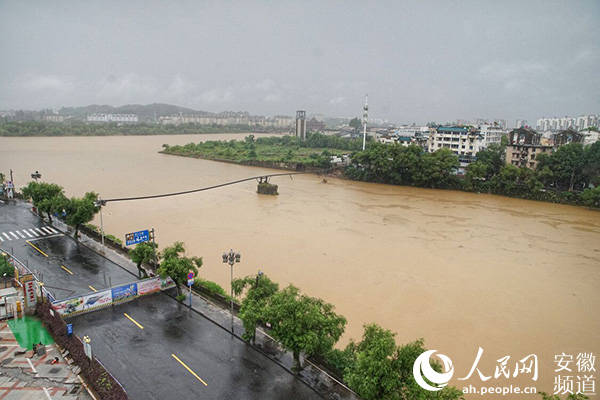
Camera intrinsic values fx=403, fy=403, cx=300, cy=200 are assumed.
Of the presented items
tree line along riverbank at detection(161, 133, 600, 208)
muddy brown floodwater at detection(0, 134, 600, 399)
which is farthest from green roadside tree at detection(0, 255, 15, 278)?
tree line along riverbank at detection(161, 133, 600, 208)

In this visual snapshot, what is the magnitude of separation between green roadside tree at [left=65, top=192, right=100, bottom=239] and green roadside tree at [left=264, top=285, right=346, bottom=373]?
30.4 feet

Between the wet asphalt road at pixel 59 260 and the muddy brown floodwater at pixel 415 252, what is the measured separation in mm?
2637

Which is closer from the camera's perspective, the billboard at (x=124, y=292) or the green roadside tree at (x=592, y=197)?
the billboard at (x=124, y=292)

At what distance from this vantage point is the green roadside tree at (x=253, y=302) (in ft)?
24.8

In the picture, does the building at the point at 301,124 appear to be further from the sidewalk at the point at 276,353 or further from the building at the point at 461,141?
the sidewalk at the point at 276,353

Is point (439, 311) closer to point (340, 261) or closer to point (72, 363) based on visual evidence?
point (340, 261)

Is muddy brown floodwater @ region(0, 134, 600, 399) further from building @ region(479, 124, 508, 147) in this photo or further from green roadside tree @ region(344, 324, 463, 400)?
building @ region(479, 124, 508, 147)

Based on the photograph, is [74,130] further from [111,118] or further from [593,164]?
[593,164]

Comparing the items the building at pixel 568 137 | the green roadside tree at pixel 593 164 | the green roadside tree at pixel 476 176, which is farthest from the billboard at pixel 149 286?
the building at pixel 568 137

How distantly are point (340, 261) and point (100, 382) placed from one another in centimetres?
901

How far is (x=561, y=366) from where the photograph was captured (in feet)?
27.3

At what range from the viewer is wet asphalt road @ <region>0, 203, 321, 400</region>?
6.86 metres

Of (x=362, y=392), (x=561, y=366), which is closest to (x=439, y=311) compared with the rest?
(x=561, y=366)

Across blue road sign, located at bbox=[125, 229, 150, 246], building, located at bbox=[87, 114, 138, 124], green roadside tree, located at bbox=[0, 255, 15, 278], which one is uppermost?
building, located at bbox=[87, 114, 138, 124]
